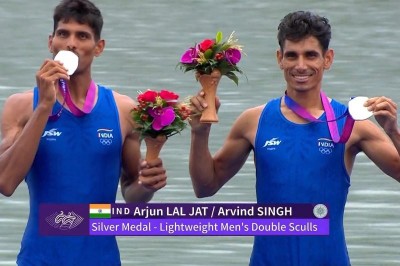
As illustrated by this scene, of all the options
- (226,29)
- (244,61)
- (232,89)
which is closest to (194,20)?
(226,29)

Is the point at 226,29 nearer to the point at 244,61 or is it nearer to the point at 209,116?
the point at 244,61

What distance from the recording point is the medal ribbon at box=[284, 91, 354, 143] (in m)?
5.45

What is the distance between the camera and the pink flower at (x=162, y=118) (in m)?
5.23

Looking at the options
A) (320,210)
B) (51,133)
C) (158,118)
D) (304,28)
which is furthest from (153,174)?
(304,28)

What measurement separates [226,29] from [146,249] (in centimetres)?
577

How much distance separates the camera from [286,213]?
541cm

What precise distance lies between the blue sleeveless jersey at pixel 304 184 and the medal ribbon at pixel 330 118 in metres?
0.02

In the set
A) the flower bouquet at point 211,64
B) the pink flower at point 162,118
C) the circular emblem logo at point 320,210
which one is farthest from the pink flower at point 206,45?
the circular emblem logo at point 320,210

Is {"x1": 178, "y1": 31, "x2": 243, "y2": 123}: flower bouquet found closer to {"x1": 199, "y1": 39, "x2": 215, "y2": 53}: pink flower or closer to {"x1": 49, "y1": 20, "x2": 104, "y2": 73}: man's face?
{"x1": 199, "y1": 39, "x2": 215, "y2": 53}: pink flower

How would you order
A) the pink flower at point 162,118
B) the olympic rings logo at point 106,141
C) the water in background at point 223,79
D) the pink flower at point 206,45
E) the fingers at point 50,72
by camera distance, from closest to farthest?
1. the fingers at point 50,72
2. the pink flower at point 162,118
3. the pink flower at point 206,45
4. the olympic rings logo at point 106,141
5. the water in background at point 223,79

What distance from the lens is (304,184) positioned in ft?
17.8
